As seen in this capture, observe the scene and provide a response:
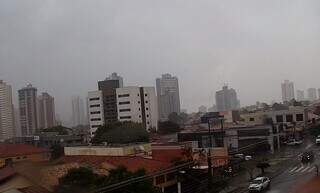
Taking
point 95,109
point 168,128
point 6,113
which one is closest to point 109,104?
point 95,109

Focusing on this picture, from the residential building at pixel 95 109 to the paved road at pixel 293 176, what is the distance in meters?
44.2

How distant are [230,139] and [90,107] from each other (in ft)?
128


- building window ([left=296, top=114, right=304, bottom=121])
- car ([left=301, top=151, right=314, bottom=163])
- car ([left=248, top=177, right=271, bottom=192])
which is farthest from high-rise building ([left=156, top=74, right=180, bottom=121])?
car ([left=248, top=177, right=271, bottom=192])

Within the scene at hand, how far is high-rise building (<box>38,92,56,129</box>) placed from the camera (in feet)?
310

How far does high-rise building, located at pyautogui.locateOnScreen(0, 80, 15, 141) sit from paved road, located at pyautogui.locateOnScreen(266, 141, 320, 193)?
209 feet

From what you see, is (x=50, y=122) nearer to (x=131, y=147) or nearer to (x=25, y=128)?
(x=25, y=128)

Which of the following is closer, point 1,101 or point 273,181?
point 273,181

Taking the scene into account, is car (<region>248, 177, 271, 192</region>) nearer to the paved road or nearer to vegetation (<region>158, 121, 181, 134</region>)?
the paved road

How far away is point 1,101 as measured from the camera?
83.3m

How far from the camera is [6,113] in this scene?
279 feet

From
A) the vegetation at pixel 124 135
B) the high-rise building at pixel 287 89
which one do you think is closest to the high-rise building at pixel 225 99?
the high-rise building at pixel 287 89

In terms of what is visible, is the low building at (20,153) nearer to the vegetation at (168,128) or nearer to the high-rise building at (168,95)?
the vegetation at (168,128)

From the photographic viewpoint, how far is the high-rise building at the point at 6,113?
8200cm

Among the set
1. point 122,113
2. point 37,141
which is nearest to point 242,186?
point 37,141
